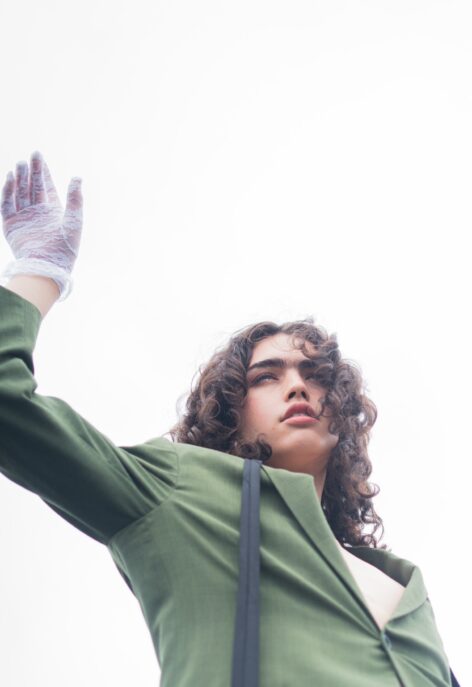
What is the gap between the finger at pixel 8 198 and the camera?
3182 millimetres

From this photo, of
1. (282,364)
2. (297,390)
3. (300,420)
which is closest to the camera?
(300,420)

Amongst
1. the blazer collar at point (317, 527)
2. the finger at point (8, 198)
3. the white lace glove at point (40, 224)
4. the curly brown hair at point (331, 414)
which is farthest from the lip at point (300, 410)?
the finger at point (8, 198)

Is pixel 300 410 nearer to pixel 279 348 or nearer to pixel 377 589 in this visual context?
pixel 279 348

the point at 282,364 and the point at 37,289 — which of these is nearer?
the point at 37,289

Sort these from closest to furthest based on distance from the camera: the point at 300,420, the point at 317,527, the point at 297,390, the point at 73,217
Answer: the point at 317,527, the point at 73,217, the point at 300,420, the point at 297,390

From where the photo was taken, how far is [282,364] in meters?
3.80

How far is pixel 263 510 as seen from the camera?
271cm

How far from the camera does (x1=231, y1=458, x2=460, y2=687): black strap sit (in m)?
2.13

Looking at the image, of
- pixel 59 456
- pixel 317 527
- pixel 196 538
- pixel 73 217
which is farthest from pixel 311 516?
pixel 73 217

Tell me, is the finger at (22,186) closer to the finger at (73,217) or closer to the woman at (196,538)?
the woman at (196,538)

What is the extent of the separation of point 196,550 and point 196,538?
0.04 meters

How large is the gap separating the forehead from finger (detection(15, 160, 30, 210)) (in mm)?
1348

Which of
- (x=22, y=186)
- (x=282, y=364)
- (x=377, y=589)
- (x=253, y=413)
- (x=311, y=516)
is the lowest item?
(x=377, y=589)

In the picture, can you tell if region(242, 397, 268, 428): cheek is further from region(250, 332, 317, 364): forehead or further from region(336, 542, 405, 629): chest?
region(336, 542, 405, 629): chest
